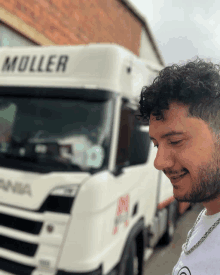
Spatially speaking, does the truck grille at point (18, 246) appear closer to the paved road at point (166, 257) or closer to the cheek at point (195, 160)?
the cheek at point (195, 160)

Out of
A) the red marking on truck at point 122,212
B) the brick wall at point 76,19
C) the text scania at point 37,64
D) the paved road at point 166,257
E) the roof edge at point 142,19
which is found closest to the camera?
the red marking on truck at point 122,212

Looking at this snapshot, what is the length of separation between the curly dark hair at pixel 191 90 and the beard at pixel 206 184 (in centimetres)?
15

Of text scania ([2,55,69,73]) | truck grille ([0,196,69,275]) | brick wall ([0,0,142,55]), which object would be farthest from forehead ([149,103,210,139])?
brick wall ([0,0,142,55])

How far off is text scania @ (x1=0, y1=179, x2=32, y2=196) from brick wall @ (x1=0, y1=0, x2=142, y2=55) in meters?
5.41

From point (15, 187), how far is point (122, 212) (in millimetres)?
1230

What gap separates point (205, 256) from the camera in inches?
32.6

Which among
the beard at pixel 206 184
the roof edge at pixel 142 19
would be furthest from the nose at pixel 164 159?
the roof edge at pixel 142 19

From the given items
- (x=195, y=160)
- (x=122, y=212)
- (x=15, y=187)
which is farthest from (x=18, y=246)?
(x=195, y=160)

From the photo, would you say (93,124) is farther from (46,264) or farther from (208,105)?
(208,105)

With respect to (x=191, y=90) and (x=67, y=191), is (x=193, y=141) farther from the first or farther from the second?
(x=67, y=191)

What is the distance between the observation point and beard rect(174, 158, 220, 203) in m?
0.94

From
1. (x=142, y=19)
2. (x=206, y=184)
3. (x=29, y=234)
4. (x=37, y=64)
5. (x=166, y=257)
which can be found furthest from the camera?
(x=142, y=19)

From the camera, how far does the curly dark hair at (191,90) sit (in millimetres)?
951

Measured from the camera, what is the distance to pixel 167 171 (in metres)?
1.02
